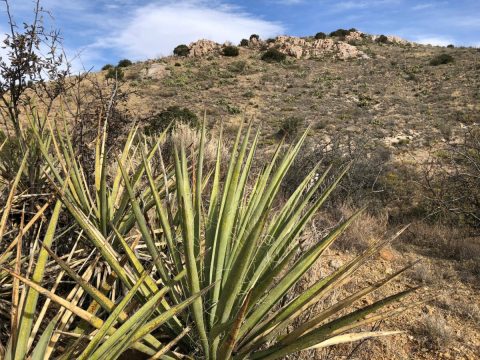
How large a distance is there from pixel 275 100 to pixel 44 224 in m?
23.1

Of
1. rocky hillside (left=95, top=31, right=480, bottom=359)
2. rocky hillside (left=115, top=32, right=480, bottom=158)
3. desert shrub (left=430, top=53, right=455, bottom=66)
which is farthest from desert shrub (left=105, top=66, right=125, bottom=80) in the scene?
desert shrub (left=430, top=53, right=455, bottom=66)

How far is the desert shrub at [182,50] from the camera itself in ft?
125

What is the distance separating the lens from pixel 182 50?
38.4 meters

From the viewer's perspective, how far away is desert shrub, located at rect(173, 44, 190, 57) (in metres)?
38.2

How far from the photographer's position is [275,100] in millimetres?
25078

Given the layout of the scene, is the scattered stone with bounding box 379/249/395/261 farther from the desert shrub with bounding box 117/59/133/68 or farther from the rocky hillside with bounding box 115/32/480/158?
the desert shrub with bounding box 117/59/133/68

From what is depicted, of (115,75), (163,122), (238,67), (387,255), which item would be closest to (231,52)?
(238,67)

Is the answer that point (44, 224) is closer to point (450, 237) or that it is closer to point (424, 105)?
point (450, 237)

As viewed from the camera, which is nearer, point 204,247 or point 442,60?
point 204,247

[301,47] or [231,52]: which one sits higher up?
[301,47]

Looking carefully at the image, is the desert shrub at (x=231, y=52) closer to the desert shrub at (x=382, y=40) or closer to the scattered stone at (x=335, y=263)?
the desert shrub at (x=382, y=40)

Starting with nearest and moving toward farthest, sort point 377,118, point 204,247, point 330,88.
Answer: point 204,247 → point 377,118 → point 330,88

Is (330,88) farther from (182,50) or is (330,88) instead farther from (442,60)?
(182,50)

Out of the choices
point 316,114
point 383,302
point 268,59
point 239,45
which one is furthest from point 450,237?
point 239,45
